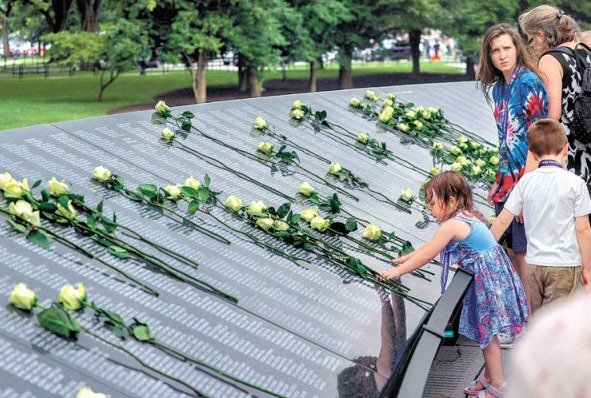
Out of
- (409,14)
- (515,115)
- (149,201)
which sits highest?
(409,14)

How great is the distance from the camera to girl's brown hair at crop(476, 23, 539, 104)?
4.59 meters

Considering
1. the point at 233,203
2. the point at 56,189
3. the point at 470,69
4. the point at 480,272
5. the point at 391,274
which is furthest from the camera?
the point at 470,69

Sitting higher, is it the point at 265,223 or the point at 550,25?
the point at 550,25

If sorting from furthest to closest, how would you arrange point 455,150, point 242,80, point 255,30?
point 242,80 < point 255,30 < point 455,150

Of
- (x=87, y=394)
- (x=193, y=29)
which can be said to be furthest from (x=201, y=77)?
(x=87, y=394)

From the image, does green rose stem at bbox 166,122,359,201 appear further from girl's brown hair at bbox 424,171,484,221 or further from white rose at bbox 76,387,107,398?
white rose at bbox 76,387,107,398

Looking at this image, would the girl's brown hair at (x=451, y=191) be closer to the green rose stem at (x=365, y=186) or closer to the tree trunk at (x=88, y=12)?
the green rose stem at (x=365, y=186)

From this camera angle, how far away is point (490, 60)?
466 centimetres

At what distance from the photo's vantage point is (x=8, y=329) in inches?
99.2

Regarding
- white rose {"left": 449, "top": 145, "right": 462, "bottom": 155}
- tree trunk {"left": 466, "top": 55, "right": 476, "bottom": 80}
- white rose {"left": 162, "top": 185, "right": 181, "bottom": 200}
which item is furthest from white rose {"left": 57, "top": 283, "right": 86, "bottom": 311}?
tree trunk {"left": 466, "top": 55, "right": 476, "bottom": 80}

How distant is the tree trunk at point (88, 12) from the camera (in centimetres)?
3191

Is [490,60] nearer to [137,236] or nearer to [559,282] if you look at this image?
[559,282]

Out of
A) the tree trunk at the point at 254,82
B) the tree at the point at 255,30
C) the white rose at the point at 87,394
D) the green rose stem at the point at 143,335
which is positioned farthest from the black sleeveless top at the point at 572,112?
the tree trunk at the point at 254,82

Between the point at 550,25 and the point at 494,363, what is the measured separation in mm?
1905
